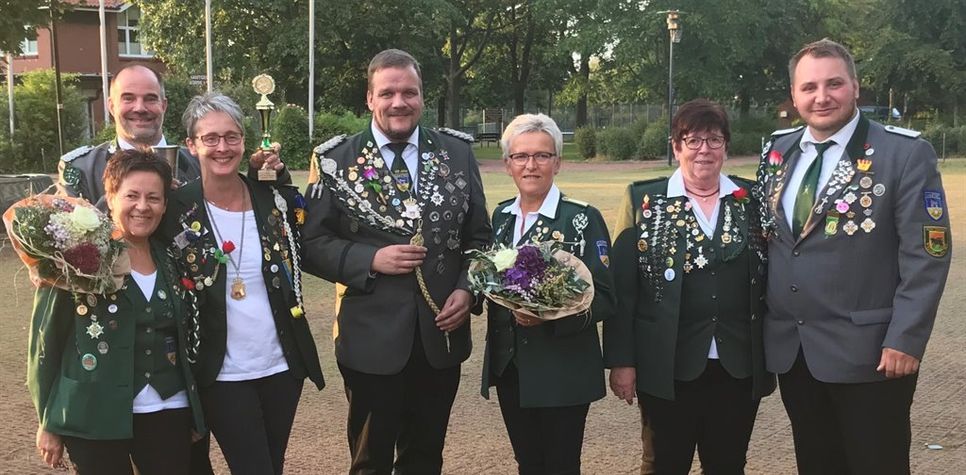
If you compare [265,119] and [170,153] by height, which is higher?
[265,119]

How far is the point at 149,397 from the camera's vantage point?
132 inches

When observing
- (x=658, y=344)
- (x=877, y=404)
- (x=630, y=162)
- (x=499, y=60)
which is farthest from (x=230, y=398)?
(x=499, y=60)

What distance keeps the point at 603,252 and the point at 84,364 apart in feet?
6.88

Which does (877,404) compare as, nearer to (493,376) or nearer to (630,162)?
(493,376)

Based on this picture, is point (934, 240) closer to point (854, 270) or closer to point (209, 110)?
point (854, 270)

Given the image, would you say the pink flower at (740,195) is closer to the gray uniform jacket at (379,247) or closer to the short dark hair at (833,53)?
the short dark hair at (833,53)

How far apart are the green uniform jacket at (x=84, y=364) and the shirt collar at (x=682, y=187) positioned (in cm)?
227

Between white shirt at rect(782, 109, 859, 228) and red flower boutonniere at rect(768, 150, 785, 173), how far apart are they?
8 centimetres

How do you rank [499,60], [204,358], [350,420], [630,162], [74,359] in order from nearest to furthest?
[74,359]
[204,358]
[350,420]
[630,162]
[499,60]

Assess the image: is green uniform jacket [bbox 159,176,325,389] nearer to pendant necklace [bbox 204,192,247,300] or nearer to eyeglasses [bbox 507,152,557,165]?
pendant necklace [bbox 204,192,247,300]

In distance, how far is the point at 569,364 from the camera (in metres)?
3.82

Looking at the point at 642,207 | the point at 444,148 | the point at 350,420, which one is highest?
the point at 444,148

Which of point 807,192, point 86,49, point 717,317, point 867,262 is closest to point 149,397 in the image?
point 717,317

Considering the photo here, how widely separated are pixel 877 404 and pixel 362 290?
87.8 inches
